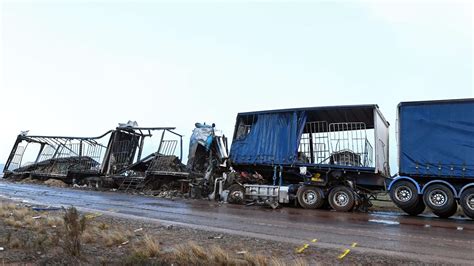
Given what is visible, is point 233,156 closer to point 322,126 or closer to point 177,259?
point 322,126

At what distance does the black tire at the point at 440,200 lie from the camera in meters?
13.7

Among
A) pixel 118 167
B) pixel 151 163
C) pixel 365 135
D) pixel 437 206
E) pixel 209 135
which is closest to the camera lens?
pixel 437 206

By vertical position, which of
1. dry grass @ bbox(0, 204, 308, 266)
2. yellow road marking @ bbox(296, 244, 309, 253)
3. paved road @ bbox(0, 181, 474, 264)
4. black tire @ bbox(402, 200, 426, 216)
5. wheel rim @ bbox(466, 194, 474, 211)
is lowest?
dry grass @ bbox(0, 204, 308, 266)

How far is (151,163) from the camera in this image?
75.6 ft

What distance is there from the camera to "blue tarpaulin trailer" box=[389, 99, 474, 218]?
13.7 m

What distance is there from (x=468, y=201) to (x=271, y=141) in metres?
7.52

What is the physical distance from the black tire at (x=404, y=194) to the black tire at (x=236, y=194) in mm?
5917

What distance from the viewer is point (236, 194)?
17703 mm

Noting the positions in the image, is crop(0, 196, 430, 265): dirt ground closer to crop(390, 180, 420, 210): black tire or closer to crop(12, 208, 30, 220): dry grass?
crop(12, 208, 30, 220): dry grass

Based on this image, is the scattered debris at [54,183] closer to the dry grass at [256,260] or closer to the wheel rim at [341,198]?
the wheel rim at [341,198]

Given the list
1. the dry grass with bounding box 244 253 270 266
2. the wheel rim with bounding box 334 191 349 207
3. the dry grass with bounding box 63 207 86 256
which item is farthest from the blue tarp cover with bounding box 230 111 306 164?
the dry grass with bounding box 63 207 86 256

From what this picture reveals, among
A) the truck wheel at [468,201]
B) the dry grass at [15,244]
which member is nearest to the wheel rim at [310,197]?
the truck wheel at [468,201]

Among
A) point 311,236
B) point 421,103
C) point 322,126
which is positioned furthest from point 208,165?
point 311,236

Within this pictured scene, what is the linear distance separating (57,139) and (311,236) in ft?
80.2
